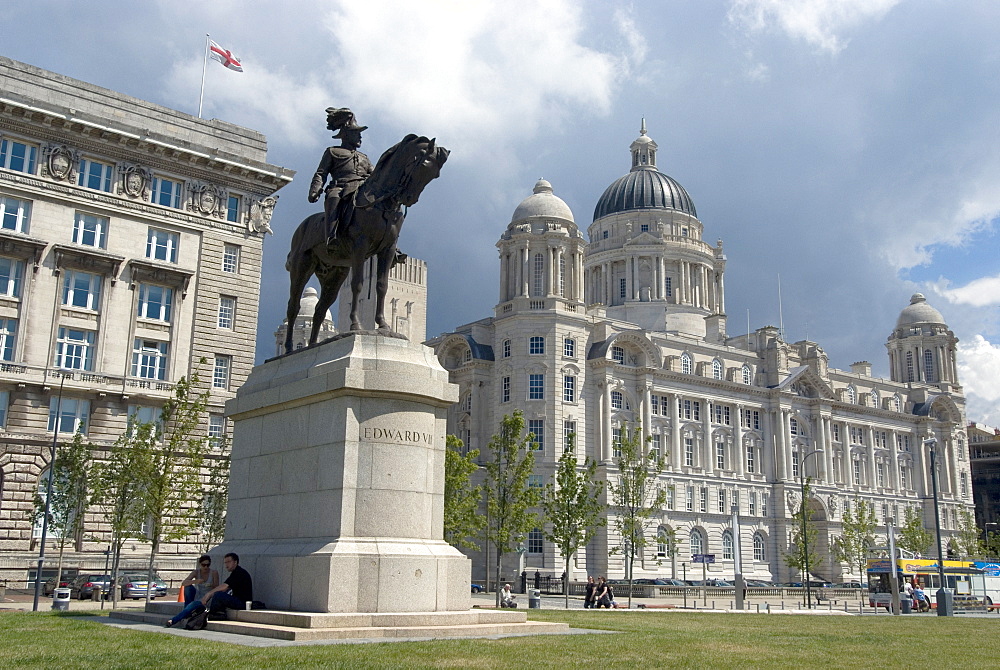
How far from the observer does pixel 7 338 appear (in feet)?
161

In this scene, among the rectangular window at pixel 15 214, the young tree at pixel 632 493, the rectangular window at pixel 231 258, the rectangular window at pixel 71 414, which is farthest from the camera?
the young tree at pixel 632 493

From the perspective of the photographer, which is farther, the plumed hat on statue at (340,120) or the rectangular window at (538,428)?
the rectangular window at (538,428)

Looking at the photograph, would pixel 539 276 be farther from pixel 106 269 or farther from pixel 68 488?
pixel 68 488

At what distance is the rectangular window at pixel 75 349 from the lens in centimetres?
5019

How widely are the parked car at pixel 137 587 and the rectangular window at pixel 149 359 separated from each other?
1185cm

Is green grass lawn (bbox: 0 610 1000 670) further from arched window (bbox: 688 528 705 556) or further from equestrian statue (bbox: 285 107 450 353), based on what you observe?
arched window (bbox: 688 528 705 556)

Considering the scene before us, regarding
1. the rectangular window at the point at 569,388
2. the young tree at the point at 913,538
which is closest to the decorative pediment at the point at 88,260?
the rectangular window at the point at 569,388

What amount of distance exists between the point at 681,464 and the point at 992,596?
35174 mm

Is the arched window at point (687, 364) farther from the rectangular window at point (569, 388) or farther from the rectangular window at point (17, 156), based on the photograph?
the rectangular window at point (17, 156)

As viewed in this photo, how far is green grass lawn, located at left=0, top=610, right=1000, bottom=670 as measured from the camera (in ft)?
39.0

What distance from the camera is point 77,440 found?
147ft

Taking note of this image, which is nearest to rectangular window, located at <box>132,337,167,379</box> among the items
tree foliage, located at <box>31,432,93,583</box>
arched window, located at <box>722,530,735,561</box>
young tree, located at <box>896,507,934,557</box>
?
tree foliage, located at <box>31,432,93,583</box>

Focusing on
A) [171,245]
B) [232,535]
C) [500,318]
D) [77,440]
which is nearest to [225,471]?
[77,440]

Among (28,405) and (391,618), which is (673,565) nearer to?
(28,405)
